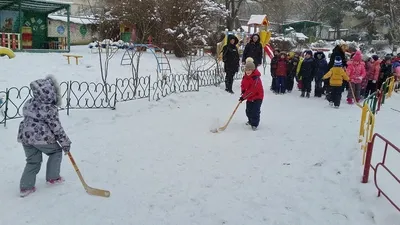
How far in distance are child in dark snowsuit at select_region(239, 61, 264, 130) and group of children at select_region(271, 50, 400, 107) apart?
3.29 m

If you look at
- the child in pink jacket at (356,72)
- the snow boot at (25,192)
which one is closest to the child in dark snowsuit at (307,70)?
the child in pink jacket at (356,72)

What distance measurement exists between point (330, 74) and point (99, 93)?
19.9 feet

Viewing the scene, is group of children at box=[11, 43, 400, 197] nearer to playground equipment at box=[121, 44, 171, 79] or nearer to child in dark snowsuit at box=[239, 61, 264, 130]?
child in dark snowsuit at box=[239, 61, 264, 130]

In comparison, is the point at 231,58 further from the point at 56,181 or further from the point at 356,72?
the point at 56,181

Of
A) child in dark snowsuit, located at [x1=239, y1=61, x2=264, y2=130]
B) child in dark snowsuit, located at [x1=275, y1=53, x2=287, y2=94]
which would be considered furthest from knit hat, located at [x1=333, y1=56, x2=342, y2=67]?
child in dark snowsuit, located at [x1=239, y1=61, x2=264, y2=130]

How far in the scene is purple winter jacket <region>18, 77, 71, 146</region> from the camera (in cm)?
385

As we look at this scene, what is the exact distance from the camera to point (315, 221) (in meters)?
3.60

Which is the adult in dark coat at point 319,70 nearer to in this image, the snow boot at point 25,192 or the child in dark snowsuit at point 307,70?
the child in dark snowsuit at point 307,70

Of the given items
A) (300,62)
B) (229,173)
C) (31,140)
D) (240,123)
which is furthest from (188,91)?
(31,140)

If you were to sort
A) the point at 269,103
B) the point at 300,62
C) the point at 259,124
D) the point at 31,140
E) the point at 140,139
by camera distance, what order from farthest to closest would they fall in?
the point at 300,62 → the point at 269,103 → the point at 259,124 → the point at 140,139 → the point at 31,140

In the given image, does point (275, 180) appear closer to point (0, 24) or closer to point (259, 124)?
point (259, 124)

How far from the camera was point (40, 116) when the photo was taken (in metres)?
3.87

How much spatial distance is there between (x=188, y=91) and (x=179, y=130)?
368cm

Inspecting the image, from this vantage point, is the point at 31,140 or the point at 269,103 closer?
the point at 31,140
